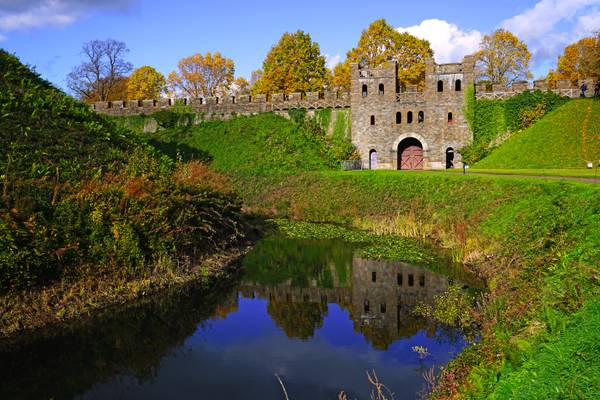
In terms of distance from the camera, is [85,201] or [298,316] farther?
[85,201]

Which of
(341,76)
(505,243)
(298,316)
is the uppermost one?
(341,76)

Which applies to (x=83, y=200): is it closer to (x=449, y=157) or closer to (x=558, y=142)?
(x=558, y=142)

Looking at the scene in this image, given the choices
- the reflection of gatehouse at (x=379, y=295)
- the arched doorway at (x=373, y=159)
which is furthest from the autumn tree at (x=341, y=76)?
the reflection of gatehouse at (x=379, y=295)

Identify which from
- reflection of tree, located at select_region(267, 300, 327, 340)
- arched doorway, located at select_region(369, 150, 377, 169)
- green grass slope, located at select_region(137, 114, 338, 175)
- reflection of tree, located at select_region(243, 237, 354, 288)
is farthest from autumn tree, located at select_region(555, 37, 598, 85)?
reflection of tree, located at select_region(267, 300, 327, 340)

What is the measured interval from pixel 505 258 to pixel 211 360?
10013mm

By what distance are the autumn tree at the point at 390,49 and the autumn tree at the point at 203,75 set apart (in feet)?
74.5

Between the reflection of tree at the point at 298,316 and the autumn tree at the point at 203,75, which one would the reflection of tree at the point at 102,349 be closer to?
the reflection of tree at the point at 298,316

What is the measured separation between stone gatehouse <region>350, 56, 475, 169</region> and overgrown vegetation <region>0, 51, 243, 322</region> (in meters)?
22.7

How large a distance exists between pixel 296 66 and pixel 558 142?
3153cm

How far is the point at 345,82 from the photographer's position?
59.8 meters

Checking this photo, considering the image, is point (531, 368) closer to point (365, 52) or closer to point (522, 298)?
point (522, 298)

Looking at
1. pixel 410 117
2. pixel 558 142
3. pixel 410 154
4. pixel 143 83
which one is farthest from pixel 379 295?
pixel 143 83

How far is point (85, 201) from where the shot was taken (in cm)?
1633

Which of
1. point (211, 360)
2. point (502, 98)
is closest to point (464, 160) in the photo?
point (502, 98)
